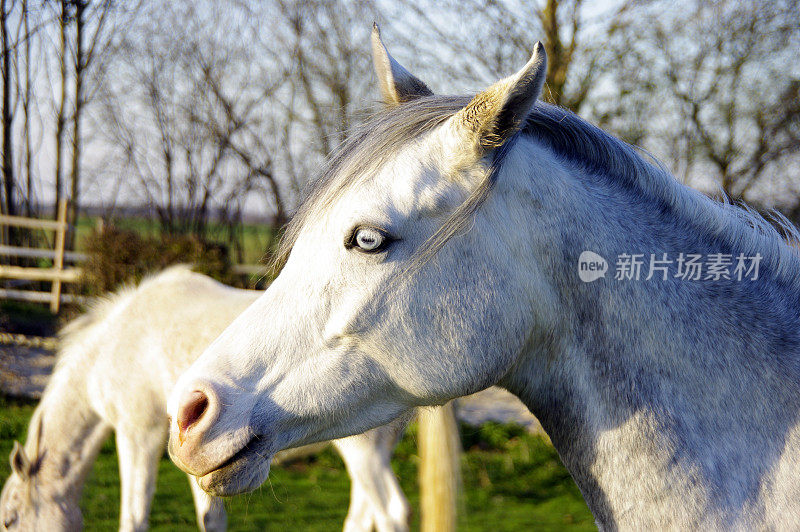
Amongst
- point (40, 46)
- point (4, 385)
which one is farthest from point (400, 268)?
point (4, 385)

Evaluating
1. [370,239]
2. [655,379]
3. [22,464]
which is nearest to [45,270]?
[22,464]

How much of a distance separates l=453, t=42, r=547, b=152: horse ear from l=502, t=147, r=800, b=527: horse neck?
0.25m

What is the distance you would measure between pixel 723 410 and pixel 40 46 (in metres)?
5.30

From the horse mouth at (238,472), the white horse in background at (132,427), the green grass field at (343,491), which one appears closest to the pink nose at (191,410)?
the horse mouth at (238,472)

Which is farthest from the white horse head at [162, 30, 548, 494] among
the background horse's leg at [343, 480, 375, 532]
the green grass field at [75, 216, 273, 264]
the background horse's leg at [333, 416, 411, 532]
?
the green grass field at [75, 216, 273, 264]

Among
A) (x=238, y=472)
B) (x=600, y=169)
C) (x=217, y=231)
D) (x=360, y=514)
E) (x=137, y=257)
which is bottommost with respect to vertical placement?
(x=360, y=514)

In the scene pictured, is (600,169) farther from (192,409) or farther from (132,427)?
(132,427)

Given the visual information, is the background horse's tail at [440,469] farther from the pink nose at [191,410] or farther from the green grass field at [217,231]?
the green grass field at [217,231]

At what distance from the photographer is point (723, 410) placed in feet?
4.50

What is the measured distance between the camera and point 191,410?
128 cm

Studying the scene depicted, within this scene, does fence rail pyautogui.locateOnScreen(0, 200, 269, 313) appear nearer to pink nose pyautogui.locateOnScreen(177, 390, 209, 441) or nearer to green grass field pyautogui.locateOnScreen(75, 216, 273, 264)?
green grass field pyautogui.locateOnScreen(75, 216, 273, 264)

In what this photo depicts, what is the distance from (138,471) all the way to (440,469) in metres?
1.95

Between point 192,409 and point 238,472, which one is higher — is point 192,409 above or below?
above

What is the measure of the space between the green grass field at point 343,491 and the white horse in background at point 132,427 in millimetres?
1008
